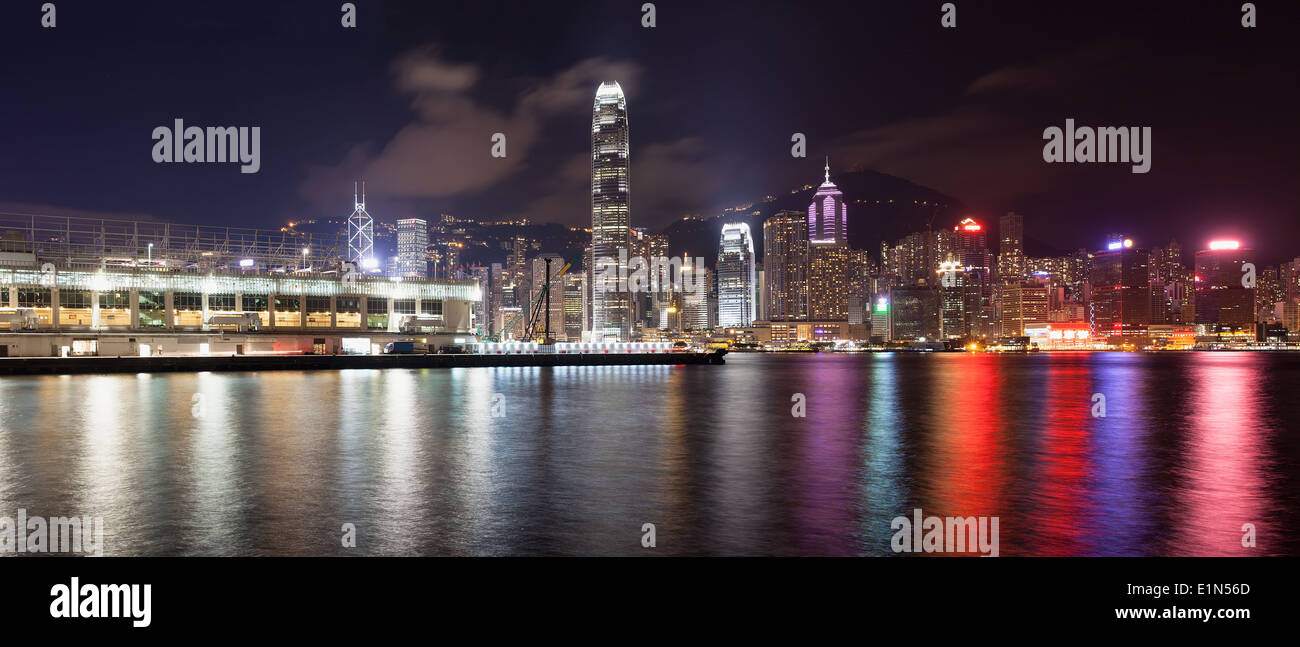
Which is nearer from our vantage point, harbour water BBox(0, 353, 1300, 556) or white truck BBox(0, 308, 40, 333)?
harbour water BBox(0, 353, 1300, 556)

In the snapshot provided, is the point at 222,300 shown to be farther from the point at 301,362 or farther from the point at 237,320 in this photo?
the point at 301,362

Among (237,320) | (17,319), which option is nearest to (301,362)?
(237,320)

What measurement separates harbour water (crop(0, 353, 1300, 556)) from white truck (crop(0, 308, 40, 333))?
6075 cm

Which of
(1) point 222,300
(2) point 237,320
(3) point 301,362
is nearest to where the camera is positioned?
(3) point 301,362

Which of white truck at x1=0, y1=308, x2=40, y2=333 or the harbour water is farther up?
white truck at x1=0, y1=308, x2=40, y2=333

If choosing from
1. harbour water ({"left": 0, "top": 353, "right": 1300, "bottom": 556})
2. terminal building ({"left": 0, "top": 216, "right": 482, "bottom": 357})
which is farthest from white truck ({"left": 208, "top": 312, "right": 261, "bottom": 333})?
harbour water ({"left": 0, "top": 353, "right": 1300, "bottom": 556})

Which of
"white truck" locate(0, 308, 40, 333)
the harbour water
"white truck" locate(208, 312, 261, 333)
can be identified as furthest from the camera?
"white truck" locate(208, 312, 261, 333)

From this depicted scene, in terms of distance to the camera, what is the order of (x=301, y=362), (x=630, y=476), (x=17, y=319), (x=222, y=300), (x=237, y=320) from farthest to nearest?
(x=222, y=300) < (x=237, y=320) < (x=301, y=362) < (x=17, y=319) < (x=630, y=476)

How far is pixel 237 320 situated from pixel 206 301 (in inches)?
289

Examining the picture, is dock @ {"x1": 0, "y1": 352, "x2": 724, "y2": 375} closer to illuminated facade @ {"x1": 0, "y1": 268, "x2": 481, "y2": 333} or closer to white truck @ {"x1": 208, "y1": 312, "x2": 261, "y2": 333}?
white truck @ {"x1": 208, "y1": 312, "x2": 261, "y2": 333}

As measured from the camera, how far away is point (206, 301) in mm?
113750

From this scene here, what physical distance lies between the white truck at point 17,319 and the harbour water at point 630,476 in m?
60.7

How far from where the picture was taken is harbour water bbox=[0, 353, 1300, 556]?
618 inches
